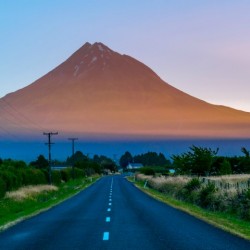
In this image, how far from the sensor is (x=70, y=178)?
4242 inches

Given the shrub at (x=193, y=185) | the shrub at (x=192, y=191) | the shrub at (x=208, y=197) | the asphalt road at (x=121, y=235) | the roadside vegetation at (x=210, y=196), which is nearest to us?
the asphalt road at (x=121, y=235)

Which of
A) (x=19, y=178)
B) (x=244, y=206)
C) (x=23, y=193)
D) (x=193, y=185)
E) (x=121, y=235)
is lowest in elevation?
(x=23, y=193)

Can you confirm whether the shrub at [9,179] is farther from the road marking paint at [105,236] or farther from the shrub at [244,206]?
the road marking paint at [105,236]

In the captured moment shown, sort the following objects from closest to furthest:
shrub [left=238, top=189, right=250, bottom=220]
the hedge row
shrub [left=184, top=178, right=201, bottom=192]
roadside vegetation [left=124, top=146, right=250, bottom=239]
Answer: roadside vegetation [left=124, top=146, right=250, bottom=239], shrub [left=238, top=189, right=250, bottom=220], shrub [left=184, top=178, right=201, bottom=192], the hedge row

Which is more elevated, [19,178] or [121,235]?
[19,178]

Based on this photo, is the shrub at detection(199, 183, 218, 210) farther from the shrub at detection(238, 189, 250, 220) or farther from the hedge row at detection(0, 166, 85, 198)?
the hedge row at detection(0, 166, 85, 198)

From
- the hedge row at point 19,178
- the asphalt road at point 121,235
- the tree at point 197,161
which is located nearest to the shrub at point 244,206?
the asphalt road at point 121,235

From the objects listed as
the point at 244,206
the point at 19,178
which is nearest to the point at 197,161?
the point at 19,178

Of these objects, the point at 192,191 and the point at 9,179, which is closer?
the point at 192,191

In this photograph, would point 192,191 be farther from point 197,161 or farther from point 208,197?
point 197,161

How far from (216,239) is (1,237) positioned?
255 inches

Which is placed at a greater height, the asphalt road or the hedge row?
the hedge row

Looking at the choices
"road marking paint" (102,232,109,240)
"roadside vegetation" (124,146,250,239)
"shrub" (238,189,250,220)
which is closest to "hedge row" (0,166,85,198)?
"roadside vegetation" (124,146,250,239)

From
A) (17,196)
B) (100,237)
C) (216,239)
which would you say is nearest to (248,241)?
(216,239)
